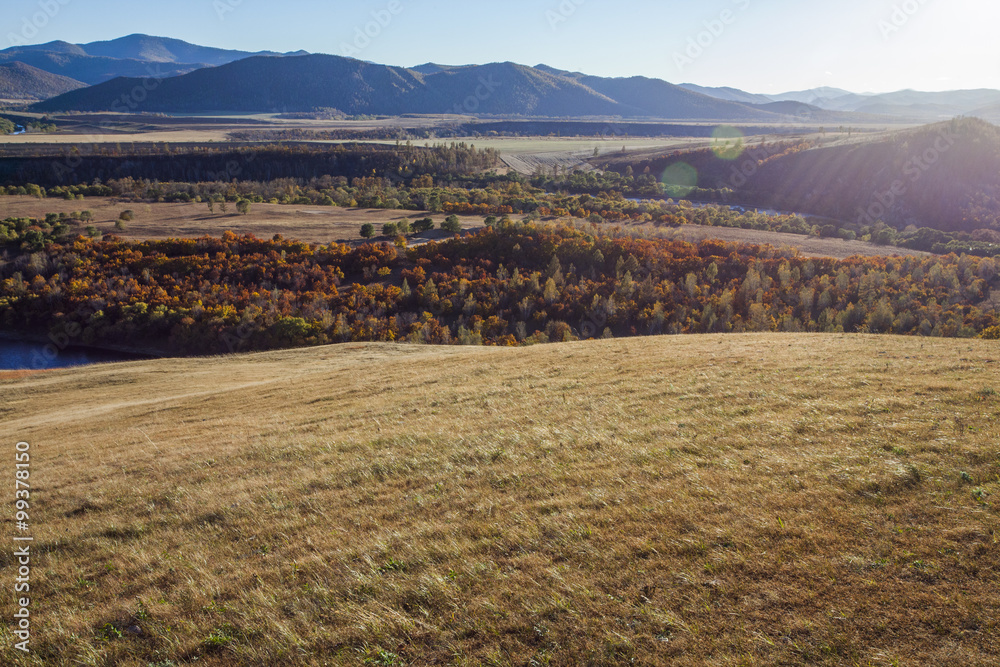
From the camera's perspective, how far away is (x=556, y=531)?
8.09 meters

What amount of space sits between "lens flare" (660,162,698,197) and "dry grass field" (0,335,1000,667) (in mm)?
139706

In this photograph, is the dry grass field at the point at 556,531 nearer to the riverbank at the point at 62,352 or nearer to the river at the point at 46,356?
the riverbank at the point at 62,352

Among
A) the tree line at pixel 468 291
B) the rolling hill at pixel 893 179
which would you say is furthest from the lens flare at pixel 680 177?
the tree line at pixel 468 291

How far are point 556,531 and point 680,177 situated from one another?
6510 inches

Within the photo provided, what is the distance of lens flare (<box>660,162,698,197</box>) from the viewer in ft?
482

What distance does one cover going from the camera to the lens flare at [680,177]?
146988 millimetres

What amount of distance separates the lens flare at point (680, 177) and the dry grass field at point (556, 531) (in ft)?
458

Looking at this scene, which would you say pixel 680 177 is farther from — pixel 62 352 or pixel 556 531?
pixel 556 531

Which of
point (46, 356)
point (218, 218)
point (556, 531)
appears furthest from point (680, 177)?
point (556, 531)

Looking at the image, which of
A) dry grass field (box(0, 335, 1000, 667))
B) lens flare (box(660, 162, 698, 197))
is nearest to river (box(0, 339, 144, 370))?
dry grass field (box(0, 335, 1000, 667))

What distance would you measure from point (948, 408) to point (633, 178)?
152087mm

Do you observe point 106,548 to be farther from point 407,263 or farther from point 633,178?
point 633,178

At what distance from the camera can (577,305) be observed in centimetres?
5656

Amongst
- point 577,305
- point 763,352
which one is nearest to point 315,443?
point 763,352
